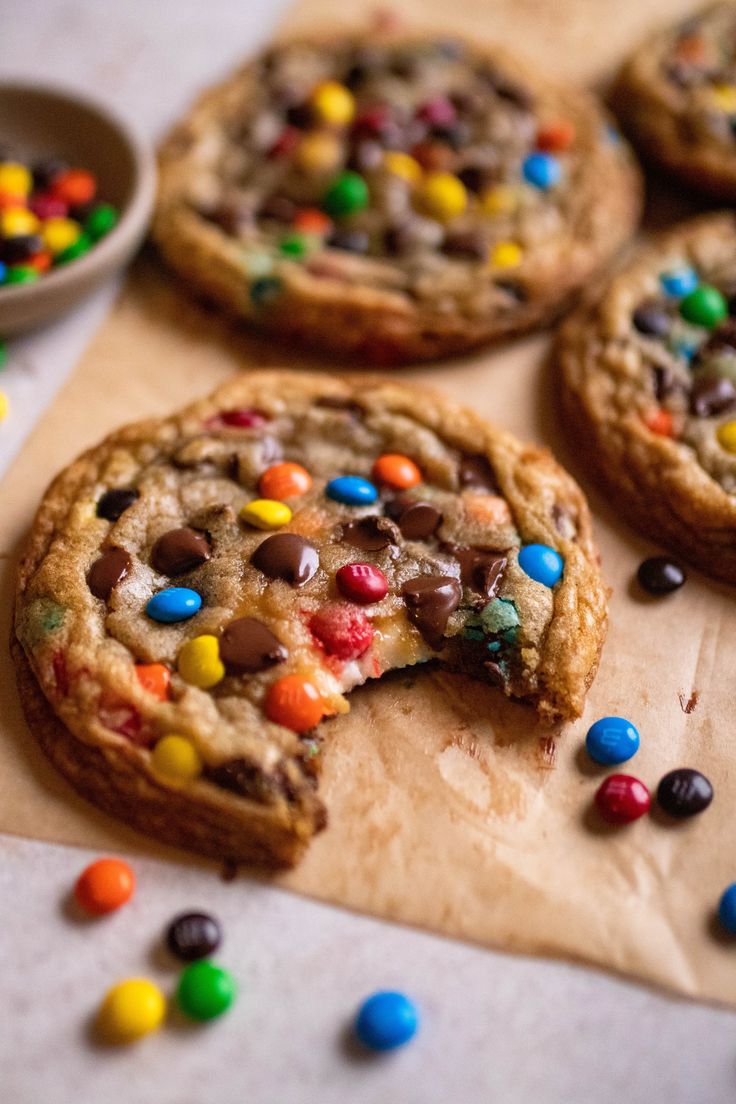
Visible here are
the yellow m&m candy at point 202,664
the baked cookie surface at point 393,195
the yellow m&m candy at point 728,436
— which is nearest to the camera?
the yellow m&m candy at point 202,664

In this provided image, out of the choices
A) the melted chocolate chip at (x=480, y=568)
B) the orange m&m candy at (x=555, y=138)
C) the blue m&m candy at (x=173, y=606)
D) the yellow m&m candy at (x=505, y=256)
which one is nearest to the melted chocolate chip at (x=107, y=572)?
the blue m&m candy at (x=173, y=606)

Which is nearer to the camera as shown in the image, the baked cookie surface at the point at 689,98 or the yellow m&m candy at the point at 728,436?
the yellow m&m candy at the point at 728,436

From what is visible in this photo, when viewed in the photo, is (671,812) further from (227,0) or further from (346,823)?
(227,0)

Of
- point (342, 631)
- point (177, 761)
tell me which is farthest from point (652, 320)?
point (177, 761)

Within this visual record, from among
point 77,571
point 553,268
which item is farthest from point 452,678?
point 553,268

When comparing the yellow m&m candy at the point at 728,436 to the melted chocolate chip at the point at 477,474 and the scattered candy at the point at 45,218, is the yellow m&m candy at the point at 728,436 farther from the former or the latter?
the scattered candy at the point at 45,218
